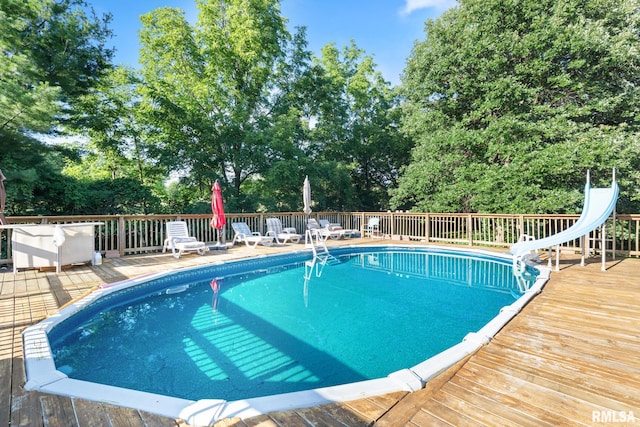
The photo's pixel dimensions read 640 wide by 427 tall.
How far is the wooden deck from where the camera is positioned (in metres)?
1.66

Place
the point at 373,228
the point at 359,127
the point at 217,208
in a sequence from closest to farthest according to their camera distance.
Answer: the point at 217,208, the point at 373,228, the point at 359,127

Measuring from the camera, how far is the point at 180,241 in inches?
295

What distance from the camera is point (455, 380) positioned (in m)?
2.08

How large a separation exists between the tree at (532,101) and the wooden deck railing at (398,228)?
1.20 m

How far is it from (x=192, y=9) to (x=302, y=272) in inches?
600

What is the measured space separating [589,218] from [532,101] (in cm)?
736

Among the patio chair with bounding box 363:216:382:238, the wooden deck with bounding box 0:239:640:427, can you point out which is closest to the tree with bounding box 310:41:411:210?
the patio chair with bounding box 363:216:382:238

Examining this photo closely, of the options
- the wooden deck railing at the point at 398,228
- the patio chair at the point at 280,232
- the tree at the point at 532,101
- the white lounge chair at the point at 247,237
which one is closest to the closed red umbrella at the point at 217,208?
the wooden deck railing at the point at 398,228

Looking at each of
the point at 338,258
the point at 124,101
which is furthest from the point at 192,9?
the point at 338,258

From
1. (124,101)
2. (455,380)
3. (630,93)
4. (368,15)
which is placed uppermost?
(368,15)

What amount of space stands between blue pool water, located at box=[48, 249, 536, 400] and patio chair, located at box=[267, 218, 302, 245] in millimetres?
3665

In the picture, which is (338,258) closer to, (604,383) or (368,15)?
(604,383)

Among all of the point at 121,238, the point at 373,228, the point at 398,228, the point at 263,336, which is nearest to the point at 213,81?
the point at 121,238

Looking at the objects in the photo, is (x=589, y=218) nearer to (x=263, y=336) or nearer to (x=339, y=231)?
(x=263, y=336)
